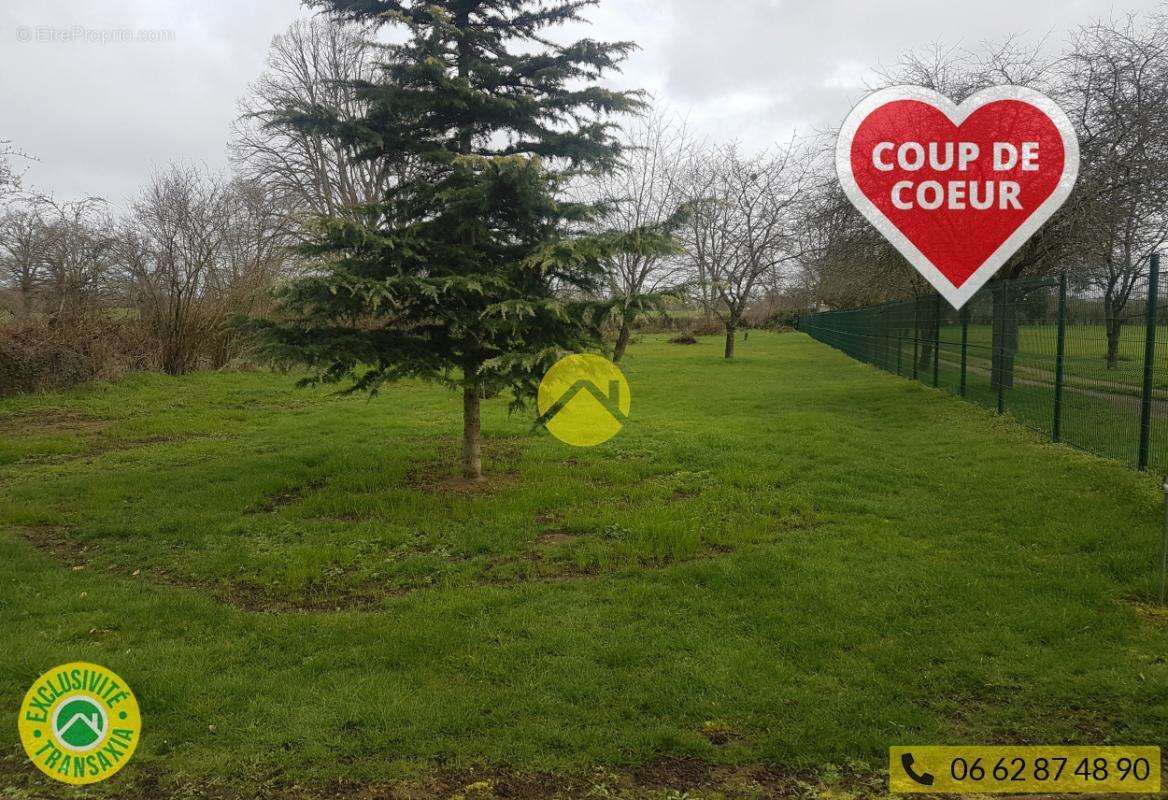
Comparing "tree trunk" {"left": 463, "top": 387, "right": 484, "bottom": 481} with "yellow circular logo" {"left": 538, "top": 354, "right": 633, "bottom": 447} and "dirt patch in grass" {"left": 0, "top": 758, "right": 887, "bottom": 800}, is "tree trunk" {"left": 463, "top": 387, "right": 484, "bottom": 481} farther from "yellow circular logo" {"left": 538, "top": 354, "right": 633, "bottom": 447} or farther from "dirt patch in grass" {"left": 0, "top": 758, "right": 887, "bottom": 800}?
"dirt patch in grass" {"left": 0, "top": 758, "right": 887, "bottom": 800}

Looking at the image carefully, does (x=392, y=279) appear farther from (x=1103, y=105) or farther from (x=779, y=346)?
(x=779, y=346)

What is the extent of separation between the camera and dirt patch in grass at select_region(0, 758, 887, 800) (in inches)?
105

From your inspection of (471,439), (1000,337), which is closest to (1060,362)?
(1000,337)

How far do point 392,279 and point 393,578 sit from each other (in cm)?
239

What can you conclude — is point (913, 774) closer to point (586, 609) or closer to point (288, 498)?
point (586, 609)

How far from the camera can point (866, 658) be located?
362 cm

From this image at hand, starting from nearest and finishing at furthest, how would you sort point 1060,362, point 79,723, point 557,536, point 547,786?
point 547,786 < point 79,723 < point 557,536 < point 1060,362

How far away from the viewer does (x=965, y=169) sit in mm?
10703

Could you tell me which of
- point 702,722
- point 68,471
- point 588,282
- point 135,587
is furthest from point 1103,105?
point 68,471

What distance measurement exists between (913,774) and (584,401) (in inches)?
326

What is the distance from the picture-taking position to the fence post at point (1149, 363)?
6.20 meters

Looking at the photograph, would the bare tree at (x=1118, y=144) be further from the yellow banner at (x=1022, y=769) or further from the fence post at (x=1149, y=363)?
the yellow banner at (x=1022, y=769)

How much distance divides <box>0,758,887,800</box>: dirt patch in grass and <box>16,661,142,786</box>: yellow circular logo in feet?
0.31

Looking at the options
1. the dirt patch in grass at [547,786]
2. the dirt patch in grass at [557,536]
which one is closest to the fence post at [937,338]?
the dirt patch in grass at [557,536]
